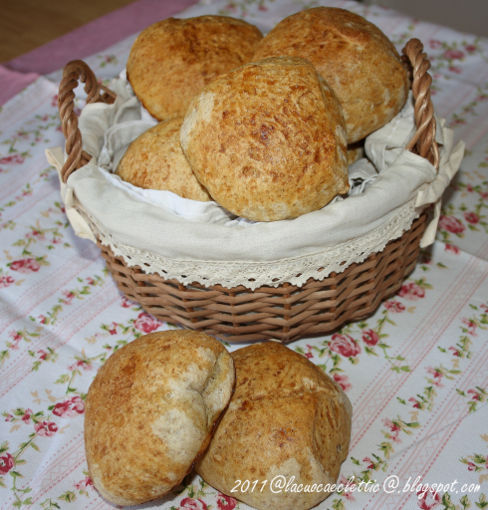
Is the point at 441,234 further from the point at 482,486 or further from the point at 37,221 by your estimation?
the point at 37,221

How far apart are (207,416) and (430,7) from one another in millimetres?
3566

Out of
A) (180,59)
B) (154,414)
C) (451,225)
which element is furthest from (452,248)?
(154,414)

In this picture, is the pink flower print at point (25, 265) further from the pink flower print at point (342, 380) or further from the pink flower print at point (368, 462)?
the pink flower print at point (368, 462)

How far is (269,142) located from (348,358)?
55 centimetres

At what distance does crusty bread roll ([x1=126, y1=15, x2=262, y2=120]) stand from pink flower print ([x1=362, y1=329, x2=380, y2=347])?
70 centimetres

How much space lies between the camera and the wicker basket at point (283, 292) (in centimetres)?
A: 121

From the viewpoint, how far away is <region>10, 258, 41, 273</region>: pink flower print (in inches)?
64.1

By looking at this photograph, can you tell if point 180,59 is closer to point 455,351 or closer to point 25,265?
point 25,265

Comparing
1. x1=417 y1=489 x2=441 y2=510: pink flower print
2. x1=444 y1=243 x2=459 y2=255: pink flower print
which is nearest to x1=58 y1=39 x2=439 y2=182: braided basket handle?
x1=444 y1=243 x2=459 y2=255: pink flower print

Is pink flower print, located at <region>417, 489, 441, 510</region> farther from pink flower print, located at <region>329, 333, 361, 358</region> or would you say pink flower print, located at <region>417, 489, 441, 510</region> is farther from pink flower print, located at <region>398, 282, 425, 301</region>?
pink flower print, located at <region>398, 282, 425, 301</region>

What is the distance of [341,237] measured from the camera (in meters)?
1.14

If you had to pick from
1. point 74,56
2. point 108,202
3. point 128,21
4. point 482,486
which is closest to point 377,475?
point 482,486

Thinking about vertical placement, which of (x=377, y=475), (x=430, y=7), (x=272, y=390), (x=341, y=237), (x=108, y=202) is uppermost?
(x=108, y=202)

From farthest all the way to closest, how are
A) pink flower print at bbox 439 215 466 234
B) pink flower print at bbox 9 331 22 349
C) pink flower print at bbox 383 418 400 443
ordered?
pink flower print at bbox 439 215 466 234 < pink flower print at bbox 9 331 22 349 < pink flower print at bbox 383 418 400 443
